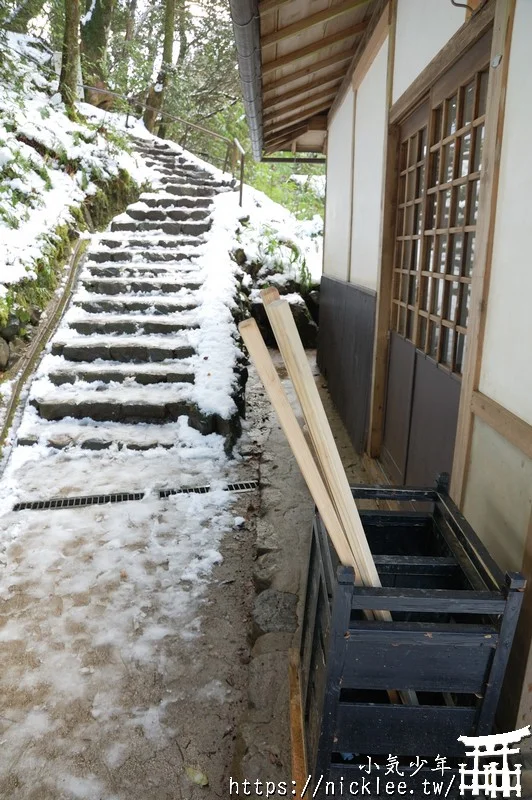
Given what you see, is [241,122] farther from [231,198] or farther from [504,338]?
[504,338]

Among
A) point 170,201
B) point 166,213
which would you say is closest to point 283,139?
point 166,213

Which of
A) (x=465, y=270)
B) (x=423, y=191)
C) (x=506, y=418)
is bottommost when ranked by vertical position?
(x=506, y=418)

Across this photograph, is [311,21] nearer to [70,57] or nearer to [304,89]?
[304,89]

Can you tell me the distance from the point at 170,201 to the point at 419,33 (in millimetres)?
7839

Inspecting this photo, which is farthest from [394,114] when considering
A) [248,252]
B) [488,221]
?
[248,252]

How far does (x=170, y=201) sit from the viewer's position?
10383 mm

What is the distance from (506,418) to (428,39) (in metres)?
2.57

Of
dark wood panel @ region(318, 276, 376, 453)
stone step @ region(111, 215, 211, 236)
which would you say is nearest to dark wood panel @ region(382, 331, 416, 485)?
dark wood panel @ region(318, 276, 376, 453)

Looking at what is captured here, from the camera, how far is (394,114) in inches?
155

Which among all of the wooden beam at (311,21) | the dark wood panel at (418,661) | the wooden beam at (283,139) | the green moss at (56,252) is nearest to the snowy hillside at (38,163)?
the green moss at (56,252)

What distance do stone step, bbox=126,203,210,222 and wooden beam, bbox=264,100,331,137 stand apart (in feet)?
7.99

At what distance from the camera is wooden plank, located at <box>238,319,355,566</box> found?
128 cm

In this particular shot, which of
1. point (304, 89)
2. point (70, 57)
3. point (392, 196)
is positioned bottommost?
point (392, 196)

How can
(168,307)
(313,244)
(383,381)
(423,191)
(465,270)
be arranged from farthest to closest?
(313,244) < (168,307) < (383,381) < (423,191) < (465,270)
